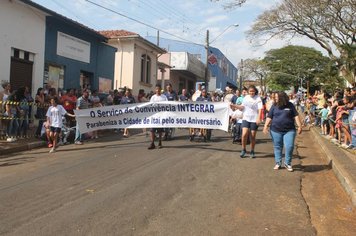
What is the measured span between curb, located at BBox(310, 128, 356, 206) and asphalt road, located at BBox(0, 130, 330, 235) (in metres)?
0.82

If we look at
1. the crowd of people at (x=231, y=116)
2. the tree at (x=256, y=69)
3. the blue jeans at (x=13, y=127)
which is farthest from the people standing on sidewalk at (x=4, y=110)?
the tree at (x=256, y=69)

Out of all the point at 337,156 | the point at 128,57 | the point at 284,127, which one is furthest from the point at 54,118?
the point at 128,57

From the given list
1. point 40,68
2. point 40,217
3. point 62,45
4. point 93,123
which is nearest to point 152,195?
point 40,217

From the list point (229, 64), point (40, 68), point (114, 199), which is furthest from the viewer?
point (229, 64)

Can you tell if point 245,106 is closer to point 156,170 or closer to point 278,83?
point 156,170

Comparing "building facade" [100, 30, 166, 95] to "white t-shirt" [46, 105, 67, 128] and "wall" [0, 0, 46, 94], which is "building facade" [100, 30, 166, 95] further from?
"white t-shirt" [46, 105, 67, 128]

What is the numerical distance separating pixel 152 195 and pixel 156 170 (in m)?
2.00

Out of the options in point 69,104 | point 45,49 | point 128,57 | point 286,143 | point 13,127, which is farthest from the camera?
point 128,57

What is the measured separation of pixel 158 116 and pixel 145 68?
1837 cm

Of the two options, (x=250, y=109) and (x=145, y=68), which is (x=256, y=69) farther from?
(x=250, y=109)

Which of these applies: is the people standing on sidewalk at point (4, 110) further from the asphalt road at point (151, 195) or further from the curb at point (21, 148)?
the asphalt road at point (151, 195)

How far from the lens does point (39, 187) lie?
7.83 metres

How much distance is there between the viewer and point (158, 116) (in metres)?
12.8

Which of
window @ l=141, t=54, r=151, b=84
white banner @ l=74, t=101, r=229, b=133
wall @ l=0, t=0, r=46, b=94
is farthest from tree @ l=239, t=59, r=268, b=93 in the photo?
white banner @ l=74, t=101, r=229, b=133
